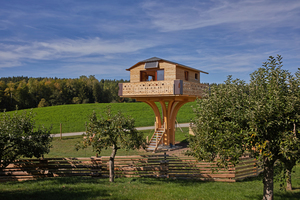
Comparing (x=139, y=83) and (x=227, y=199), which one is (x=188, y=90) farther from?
(x=227, y=199)

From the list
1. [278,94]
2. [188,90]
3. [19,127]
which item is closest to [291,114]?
[278,94]

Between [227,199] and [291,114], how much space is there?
517 cm

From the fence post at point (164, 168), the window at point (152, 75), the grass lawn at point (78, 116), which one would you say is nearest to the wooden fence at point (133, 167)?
the fence post at point (164, 168)

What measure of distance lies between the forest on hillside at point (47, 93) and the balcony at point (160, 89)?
74.9 metres

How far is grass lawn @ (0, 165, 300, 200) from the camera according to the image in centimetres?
1066

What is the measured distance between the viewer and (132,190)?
38.2ft

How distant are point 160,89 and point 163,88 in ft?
1.14

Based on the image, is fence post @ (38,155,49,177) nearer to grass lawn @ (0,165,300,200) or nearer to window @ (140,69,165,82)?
grass lawn @ (0,165,300,200)

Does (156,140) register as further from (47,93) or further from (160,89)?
(47,93)

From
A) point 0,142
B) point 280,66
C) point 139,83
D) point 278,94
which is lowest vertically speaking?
point 0,142

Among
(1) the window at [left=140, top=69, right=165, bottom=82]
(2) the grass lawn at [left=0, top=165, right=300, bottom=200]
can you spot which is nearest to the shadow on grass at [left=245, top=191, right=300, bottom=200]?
(2) the grass lawn at [left=0, top=165, right=300, bottom=200]

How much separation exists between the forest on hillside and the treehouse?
74.7 m

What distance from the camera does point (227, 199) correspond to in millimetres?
10742

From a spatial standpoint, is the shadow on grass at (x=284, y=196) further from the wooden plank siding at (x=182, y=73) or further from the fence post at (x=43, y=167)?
the wooden plank siding at (x=182, y=73)
